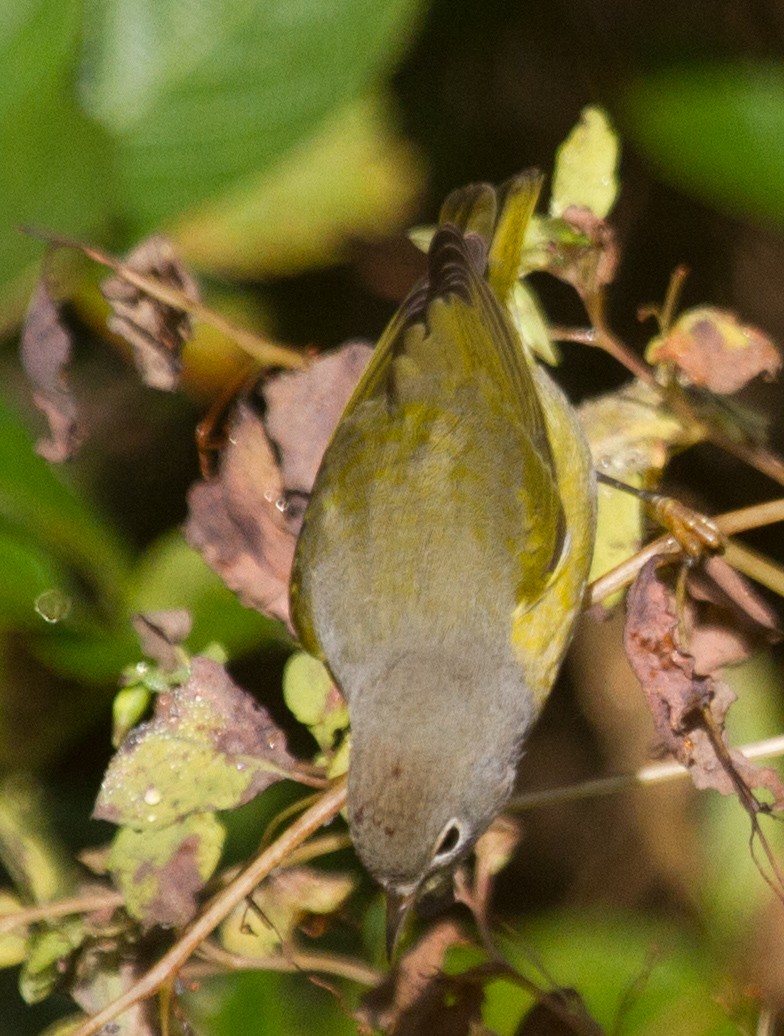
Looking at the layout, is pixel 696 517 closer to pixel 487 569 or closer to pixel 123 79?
pixel 487 569

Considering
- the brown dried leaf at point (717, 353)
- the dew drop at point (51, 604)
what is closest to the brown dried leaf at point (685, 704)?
the brown dried leaf at point (717, 353)

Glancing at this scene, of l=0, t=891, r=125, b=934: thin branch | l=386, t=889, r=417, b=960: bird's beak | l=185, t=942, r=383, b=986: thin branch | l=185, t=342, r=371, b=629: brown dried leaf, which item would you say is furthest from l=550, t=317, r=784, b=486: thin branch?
l=0, t=891, r=125, b=934: thin branch

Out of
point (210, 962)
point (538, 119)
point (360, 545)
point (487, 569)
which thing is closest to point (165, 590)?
point (360, 545)

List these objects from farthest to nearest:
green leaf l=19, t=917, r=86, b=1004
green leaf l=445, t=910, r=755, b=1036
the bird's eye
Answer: green leaf l=445, t=910, r=755, b=1036 → the bird's eye → green leaf l=19, t=917, r=86, b=1004

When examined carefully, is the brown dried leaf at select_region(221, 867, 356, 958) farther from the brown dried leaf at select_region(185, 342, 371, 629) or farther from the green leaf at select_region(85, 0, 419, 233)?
the green leaf at select_region(85, 0, 419, 233)

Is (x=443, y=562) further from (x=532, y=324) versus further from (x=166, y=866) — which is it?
(x=166, y=866)

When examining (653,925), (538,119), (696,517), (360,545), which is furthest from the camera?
(538,119)
